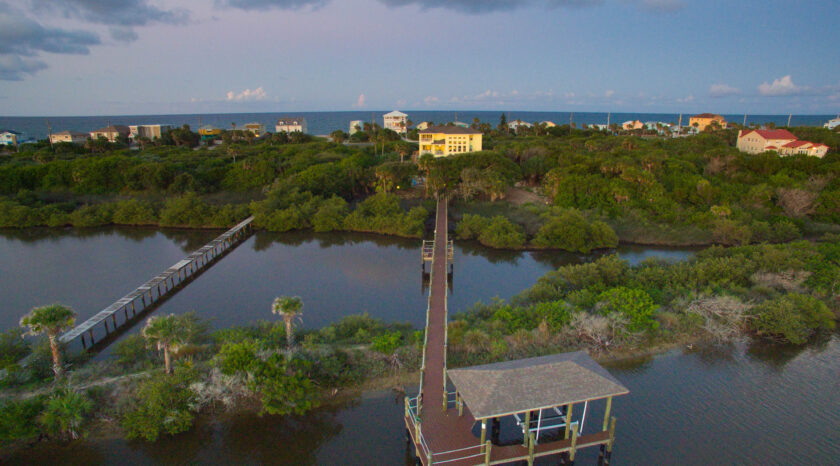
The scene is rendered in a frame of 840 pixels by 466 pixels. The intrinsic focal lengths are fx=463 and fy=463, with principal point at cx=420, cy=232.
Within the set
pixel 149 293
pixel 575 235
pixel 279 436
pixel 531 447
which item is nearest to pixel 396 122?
pixel 575 235

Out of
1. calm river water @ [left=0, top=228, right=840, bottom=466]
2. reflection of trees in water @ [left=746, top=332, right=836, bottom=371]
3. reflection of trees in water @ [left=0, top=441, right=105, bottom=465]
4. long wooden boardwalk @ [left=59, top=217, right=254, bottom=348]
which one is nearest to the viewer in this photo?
reflection of trees in water @ [left=0, top=441, right=105, bottom=465]

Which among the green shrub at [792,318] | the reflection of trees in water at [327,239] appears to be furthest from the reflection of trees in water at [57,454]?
the green shrub at [792,318]

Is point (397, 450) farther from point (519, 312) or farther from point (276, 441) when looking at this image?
point (519, 312)

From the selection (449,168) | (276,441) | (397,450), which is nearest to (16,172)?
(449,168)

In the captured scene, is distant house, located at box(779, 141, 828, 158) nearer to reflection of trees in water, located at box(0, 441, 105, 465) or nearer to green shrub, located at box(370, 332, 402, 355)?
green shrub, located at box(370, 332, 402, 355)

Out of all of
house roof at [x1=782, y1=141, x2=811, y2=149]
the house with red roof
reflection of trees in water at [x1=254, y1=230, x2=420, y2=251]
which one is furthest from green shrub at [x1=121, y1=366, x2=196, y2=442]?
house roof at [x1=782, y1=141, x2=811, y2=149]

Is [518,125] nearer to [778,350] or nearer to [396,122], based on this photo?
[396,122]
